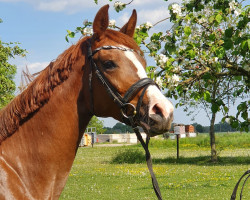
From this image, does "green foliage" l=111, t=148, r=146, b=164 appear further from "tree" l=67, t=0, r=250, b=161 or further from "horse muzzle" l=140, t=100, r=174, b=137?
"horse muzzle" l=140, t=100, r=174, b=137

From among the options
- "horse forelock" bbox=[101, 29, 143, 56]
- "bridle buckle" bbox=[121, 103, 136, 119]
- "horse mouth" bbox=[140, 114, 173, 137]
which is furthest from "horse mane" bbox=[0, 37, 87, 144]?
"horse mouth" bbox=[140, 114, 173, 137]

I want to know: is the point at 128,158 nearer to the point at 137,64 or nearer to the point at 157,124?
the point at 137,64

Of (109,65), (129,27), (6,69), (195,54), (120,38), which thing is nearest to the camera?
(109,65)

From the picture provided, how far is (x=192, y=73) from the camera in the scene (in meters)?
7.55

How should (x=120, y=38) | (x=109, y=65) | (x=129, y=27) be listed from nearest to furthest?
1. (x=109, y=65)
2. (x=120, y=38)
3. (x=129, y=27)

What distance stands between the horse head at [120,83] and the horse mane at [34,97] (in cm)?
19

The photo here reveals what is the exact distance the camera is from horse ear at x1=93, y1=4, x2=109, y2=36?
10.0 feet

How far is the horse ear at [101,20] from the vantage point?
305 cm

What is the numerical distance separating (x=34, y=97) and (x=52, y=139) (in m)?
0.36

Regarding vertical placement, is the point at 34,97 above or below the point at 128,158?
above

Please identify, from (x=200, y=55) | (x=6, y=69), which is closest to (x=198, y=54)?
(x=200, y=55)

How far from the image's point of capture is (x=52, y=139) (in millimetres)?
3016

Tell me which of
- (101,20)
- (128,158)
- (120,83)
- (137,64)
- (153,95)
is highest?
(101,20)

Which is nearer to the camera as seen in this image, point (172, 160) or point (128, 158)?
point (172, 160)
